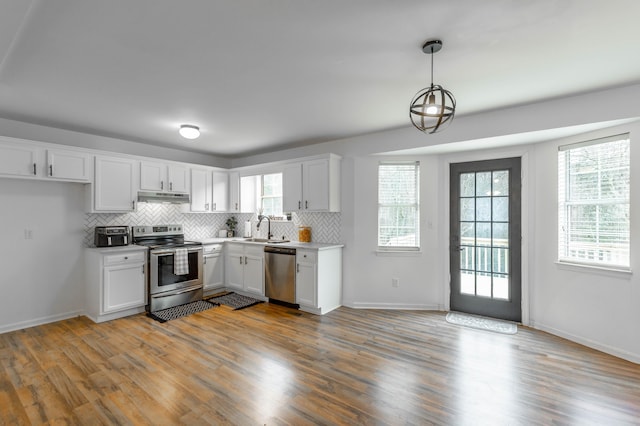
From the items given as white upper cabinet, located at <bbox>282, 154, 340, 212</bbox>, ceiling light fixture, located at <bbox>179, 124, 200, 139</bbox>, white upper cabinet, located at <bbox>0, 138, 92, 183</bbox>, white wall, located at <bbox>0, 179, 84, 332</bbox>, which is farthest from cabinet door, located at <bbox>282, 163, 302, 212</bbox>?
white wall, located at <bbox>0, 179, 84, 332</bbox>

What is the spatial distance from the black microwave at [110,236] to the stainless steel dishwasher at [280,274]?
2.00 m

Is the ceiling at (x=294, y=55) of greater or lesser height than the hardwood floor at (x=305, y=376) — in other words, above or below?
above

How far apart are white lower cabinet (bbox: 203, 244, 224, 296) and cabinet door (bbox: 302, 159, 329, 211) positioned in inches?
70.8

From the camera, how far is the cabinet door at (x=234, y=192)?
5.88m

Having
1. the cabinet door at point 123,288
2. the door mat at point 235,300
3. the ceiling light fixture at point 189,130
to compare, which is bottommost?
the door mat at point 235,300

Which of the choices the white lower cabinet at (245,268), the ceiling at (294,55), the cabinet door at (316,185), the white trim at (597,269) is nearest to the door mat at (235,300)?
the white lower cabinet at (245,268)

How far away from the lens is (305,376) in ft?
8.83

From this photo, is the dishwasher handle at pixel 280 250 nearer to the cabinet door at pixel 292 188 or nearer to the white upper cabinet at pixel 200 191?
the cabinet door at pixel 292 188

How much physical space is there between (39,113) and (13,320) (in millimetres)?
2528

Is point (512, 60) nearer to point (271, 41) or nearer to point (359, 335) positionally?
point (271, 41)

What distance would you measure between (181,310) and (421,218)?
371 cm

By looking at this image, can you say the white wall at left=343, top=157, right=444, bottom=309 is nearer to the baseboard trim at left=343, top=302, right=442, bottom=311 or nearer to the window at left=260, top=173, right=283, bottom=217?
the baseboard trim at left=343, top=302, right=442, bottom=311

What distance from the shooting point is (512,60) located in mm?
2400

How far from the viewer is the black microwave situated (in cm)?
427
